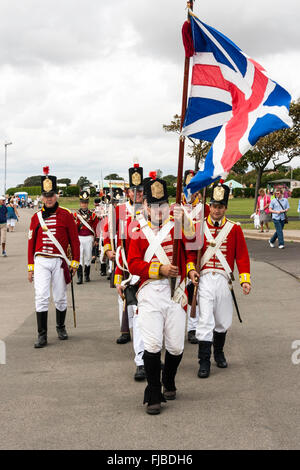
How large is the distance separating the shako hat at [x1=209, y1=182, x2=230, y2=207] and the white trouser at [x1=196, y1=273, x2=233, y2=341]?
0.81 metres

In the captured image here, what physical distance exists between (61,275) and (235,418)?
3589 mm

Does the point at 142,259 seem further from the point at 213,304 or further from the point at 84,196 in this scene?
the point at 84,196

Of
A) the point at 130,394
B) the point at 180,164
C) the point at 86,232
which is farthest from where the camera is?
the point at 86,232

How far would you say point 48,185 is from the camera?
300 inches

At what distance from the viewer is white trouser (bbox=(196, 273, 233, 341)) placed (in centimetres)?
589

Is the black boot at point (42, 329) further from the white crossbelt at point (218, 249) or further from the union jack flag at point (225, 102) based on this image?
the union jack flag at point (225, 102)

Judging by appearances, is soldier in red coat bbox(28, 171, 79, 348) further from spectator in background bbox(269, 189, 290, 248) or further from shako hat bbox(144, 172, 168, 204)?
spectator in background bbox(269, 189, 290, 248)

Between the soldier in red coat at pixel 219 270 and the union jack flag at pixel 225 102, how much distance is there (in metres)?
0.84

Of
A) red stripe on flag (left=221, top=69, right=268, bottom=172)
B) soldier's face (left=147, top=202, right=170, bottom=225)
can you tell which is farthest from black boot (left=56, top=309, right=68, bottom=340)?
red stripe on flag (left=221, top=69, right=268, bottom=172)

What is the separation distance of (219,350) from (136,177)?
2.54 m

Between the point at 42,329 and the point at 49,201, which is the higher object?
the point at 49,201

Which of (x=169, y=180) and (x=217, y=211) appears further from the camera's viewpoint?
(x=169, y=180)

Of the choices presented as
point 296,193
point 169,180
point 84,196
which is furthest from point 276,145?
point 296,193

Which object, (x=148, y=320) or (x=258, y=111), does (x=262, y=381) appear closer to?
(x=148, y=320)
